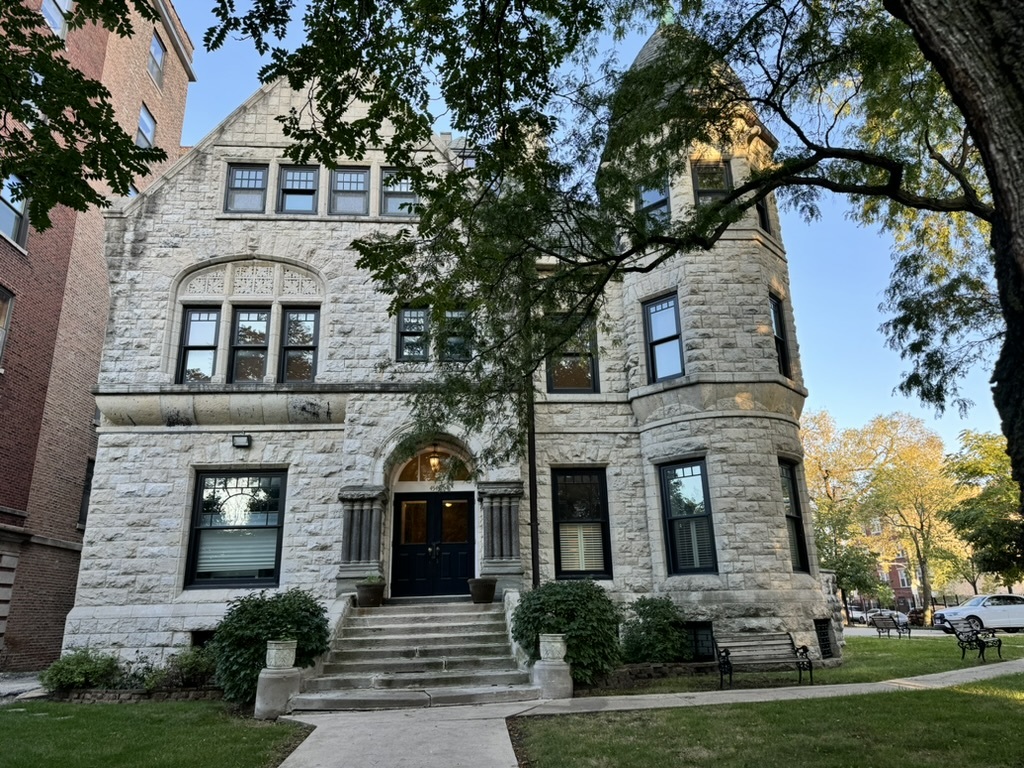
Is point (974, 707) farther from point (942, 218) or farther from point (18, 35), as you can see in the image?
point (18, 35)

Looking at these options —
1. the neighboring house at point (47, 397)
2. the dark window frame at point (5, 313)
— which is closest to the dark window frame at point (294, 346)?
the neighboring house at point (47, 397)

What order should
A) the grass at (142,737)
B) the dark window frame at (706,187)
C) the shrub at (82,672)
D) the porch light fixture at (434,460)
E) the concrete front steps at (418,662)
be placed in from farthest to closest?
the dark window frame at (706,187), the porch light fixture at (434,460), the shrub at (82,672), the concrete front steps at (418,662), the grass at (142,737)

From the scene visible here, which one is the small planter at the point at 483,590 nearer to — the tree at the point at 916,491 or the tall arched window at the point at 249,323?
the tall arched window at the point at 249,323

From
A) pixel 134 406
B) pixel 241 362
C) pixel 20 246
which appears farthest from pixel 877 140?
→ pixel 20 246

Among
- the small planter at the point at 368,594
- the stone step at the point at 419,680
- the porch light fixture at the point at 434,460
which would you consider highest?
the porch light fixture at the point at 434,460

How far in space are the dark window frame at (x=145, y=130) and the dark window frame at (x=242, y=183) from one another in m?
8.52

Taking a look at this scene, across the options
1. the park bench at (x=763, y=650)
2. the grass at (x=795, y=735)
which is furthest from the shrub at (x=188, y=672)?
the park bench at (x=763, y=650)

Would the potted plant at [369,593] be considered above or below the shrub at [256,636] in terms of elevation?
above

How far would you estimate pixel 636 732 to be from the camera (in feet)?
22.9

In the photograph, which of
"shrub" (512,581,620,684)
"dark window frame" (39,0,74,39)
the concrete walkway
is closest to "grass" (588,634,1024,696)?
"shrub" (512,581,620,684)

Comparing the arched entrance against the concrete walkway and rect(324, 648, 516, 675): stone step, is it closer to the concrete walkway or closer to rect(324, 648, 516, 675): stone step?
rect(324, 648, 516, 675): stone step

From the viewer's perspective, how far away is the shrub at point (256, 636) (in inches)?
362

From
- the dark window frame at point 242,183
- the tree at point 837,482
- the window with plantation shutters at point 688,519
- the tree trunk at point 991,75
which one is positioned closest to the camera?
the tree trunk at point 991,75

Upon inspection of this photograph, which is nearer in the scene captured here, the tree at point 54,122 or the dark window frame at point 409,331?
the tree at point 54,122
